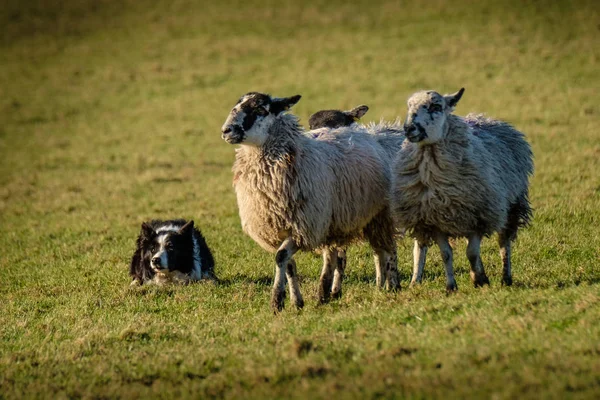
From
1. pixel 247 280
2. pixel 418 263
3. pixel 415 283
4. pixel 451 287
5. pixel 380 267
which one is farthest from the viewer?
pixel 247 280

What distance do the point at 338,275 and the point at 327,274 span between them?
1.04 feet

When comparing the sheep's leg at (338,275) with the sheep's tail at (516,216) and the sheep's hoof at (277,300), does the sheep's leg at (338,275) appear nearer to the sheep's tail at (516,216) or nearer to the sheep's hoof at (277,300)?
the sheep's hoof at (277,300)

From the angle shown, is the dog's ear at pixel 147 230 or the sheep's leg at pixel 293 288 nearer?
the sheep's leg at pixel 293 288

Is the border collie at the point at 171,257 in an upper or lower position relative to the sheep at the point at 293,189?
lower

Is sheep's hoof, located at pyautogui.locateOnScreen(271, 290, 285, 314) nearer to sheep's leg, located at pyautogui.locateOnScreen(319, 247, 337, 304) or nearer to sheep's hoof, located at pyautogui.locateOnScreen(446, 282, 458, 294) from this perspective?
sheep's leg, located at pyautogui.locateOnScreen(319, 247, 337, 304)

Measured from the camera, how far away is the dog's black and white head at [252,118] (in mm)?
9281

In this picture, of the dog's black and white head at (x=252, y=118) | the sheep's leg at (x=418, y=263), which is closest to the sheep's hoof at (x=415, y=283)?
the sheep's leg at (x=418, y=263)

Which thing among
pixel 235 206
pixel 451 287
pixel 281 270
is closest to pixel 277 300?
pixel 281 270

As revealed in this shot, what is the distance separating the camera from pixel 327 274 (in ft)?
33.8

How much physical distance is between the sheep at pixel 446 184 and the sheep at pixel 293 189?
2.47 feet

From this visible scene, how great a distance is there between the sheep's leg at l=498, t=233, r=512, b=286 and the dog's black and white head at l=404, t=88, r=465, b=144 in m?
1.81

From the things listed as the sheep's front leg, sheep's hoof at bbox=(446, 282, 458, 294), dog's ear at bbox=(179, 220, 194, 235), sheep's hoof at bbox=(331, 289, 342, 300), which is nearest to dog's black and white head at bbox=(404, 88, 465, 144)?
sheep's hoof at bbox=(446, 282, 458, 294)

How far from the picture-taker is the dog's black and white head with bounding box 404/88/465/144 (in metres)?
9.18

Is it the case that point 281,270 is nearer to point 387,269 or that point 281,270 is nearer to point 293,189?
point 293,189
